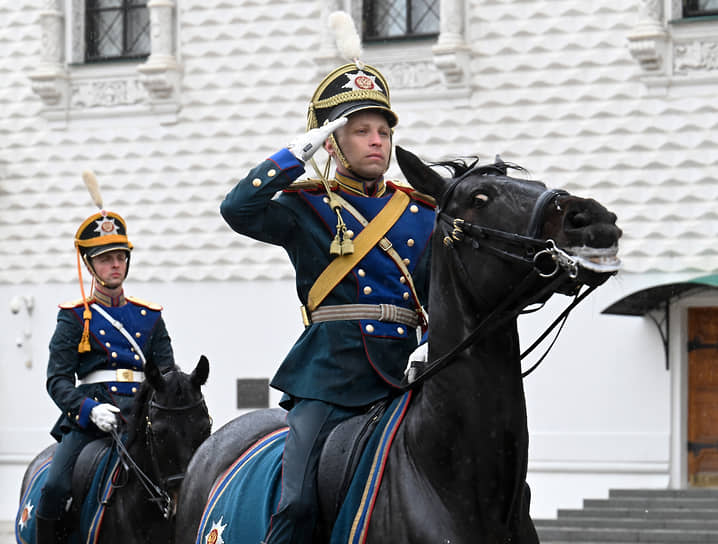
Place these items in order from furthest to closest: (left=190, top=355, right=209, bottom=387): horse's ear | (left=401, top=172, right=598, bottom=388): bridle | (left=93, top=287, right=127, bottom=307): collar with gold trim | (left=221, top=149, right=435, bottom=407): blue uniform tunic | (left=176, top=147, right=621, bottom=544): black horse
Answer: (left=93, top=287, right=127, bottom=307): collar with gold trim → (left=190, top=355, right=209, bottom=387): horse's ear → (left=221, top=149, right=435, bottom=407): blue uniform tunic → (left=176, top=147, right=621, bottom=544): black horse → (left=401, top=172, right=598, bottom=388): bridle

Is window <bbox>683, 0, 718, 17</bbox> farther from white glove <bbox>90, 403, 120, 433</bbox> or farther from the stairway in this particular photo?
white glove <bbox>90, 403, 120, 433</bbox>

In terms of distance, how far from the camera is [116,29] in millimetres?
19031

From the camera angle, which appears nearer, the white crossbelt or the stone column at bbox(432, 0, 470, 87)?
the white crossbelt

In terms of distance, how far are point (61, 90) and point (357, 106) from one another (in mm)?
14413

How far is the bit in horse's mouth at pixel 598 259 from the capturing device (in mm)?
3902

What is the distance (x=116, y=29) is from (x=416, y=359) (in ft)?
49.9

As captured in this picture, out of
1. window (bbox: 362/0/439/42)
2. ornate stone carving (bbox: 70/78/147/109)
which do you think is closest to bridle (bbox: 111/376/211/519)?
window (bbox: 362/0/439/42)

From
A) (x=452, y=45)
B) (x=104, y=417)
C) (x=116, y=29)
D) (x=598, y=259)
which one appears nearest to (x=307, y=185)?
(x=598, y=259)

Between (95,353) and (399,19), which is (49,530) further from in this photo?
(399,19)

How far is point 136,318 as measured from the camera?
866 centimetres

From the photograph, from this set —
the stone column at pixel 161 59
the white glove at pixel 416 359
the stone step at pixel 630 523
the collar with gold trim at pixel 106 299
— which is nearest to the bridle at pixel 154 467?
the collar with gold trim at pixel 106 299

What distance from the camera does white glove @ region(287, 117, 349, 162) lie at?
4695 mm

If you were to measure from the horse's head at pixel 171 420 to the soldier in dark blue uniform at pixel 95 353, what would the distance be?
368mm

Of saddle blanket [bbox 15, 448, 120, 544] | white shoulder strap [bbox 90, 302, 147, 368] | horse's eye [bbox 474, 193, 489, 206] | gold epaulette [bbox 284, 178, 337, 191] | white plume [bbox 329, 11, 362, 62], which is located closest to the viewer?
horse's eye [bbox 474, 193, 489, 206]
